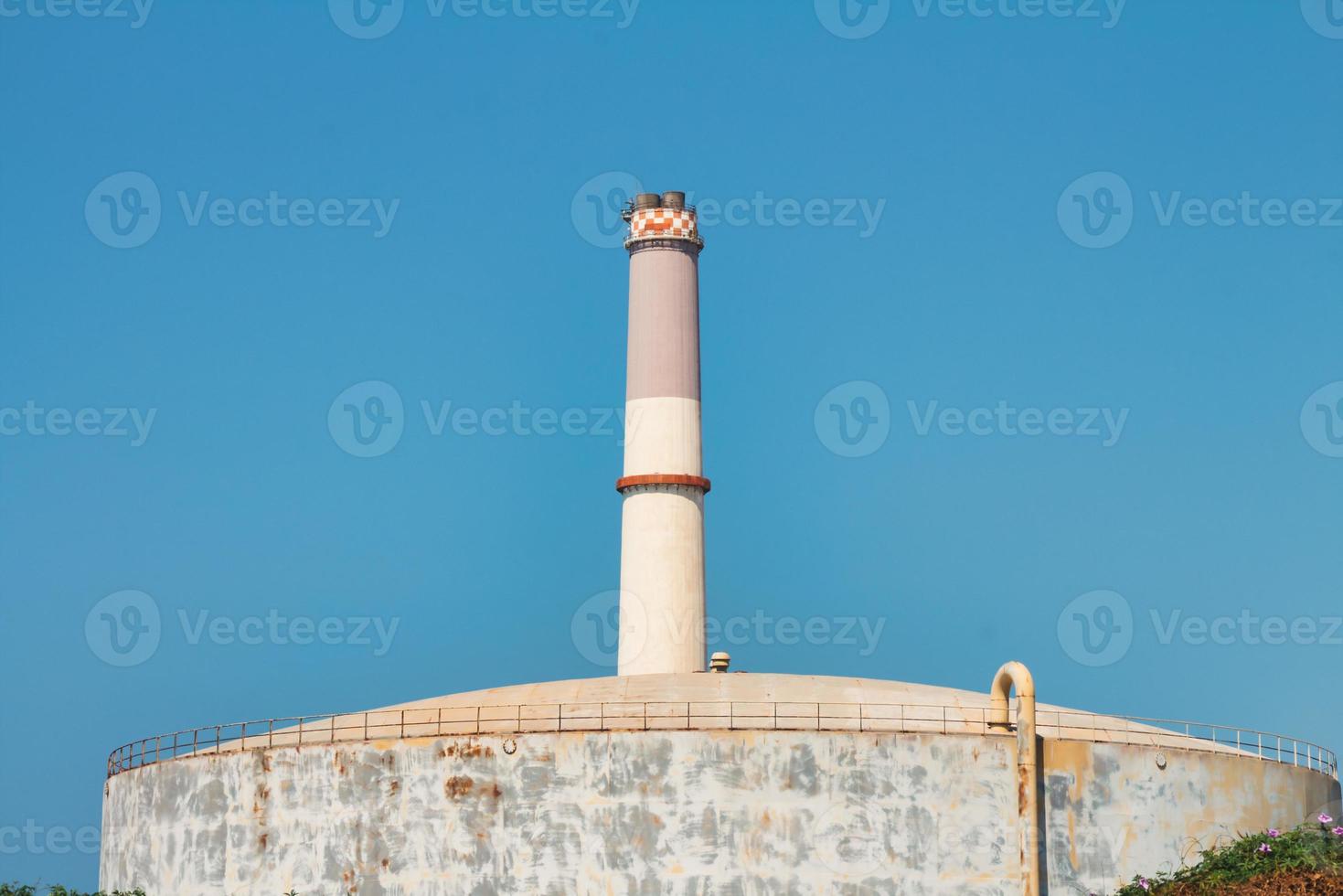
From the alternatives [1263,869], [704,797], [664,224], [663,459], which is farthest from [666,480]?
[1263,869]

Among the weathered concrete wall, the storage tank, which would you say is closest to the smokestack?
the storage tank

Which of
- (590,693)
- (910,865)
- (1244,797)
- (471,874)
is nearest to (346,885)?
(471,874)

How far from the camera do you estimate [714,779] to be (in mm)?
39469

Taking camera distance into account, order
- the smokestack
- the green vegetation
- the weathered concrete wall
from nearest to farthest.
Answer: the green vegetation < the weathered concrete wall < the smokestack

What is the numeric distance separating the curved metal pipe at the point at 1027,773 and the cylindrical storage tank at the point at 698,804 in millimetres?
187

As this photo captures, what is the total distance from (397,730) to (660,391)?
695 inches

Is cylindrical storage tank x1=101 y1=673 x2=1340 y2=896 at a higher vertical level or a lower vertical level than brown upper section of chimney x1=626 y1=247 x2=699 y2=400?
lower

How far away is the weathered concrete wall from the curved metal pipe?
0.71 ft

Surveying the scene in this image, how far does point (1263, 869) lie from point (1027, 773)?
4.70 m

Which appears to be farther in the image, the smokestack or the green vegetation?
the smokestack

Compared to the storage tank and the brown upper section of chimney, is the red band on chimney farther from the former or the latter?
the storage tank

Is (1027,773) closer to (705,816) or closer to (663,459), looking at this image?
(705,816)

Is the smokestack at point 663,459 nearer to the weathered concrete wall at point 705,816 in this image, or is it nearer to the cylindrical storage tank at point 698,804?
the cylindrical storage tank at point 698,804

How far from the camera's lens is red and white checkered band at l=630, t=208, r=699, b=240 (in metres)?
59.1
